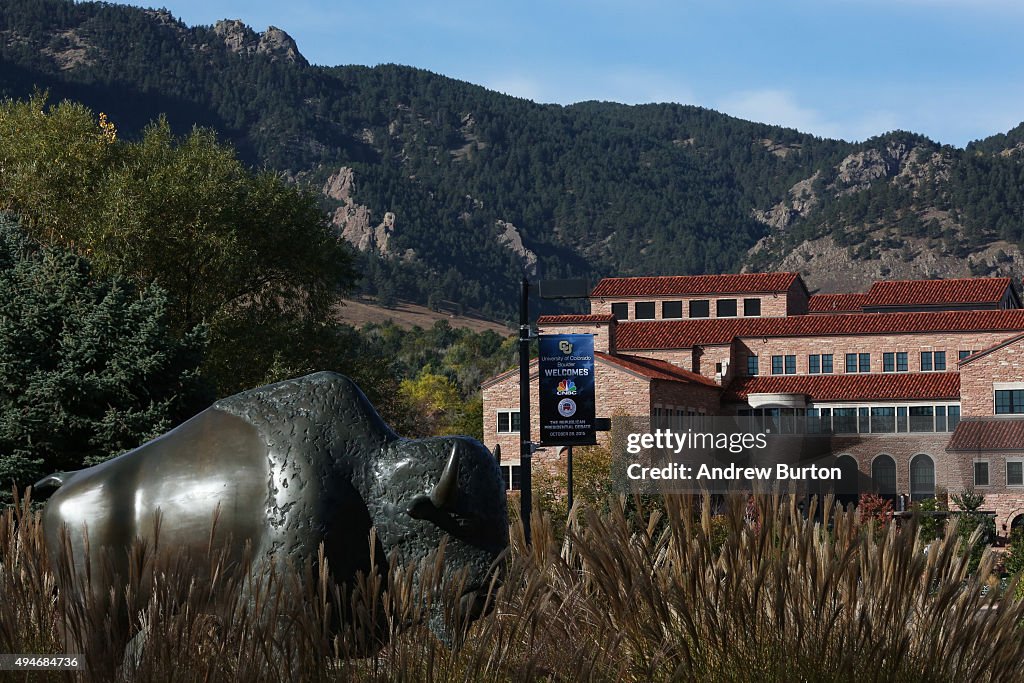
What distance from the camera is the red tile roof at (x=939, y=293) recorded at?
85.4 metres

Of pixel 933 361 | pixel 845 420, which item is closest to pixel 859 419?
pixel 845 420

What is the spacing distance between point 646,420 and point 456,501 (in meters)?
56.0

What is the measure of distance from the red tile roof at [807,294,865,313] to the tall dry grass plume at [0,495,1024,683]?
8464cm

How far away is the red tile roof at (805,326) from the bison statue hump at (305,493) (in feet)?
231

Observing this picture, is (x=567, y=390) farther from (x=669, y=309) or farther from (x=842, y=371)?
(x=669, y=309)

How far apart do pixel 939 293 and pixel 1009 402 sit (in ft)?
77.1

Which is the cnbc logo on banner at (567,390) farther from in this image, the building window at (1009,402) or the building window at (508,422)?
the building window at (1009,402)

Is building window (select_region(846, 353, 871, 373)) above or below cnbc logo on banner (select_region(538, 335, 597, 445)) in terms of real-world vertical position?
above

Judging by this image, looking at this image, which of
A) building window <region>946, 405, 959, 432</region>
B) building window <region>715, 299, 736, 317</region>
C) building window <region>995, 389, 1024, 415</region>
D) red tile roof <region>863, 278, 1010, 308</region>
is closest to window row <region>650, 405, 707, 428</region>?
building window <region>946, 405, 959, 432</region>

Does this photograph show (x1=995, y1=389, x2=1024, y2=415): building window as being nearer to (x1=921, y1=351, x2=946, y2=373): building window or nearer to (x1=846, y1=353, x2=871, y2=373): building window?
(x1=921, y1=351, x2=946, y2=373): building window

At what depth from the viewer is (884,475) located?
66.7 metres

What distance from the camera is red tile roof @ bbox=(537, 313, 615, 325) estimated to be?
72250mm

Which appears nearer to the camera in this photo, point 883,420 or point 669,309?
point 883,420

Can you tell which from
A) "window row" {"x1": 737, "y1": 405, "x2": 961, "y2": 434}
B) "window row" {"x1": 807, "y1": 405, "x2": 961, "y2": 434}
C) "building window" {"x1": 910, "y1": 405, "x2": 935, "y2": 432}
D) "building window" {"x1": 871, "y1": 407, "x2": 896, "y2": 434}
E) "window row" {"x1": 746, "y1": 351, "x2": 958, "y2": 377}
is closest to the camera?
"building window" {"x1": 910, "y1": 405, "x2": 935, "y2": 432}
